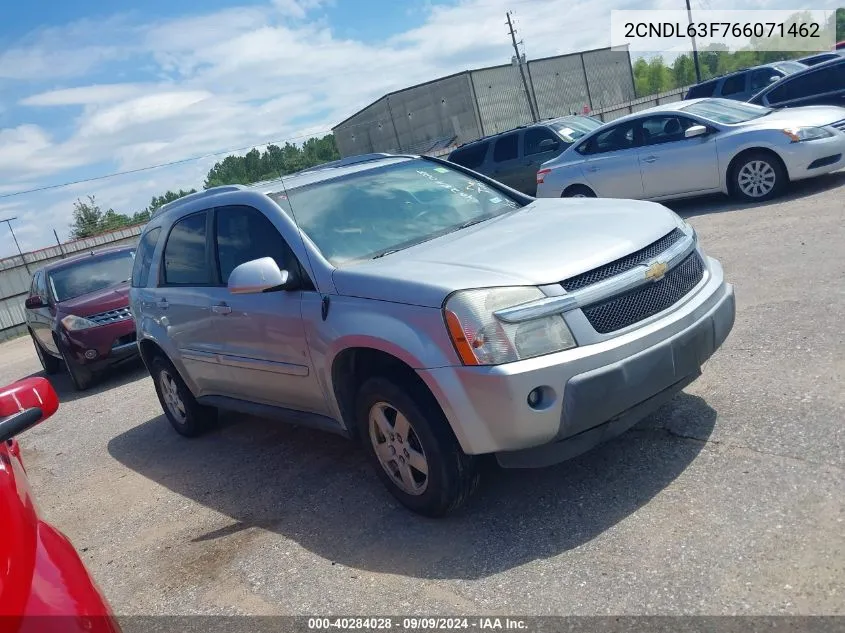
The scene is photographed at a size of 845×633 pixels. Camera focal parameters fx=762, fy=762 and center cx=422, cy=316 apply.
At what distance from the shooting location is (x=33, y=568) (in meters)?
1.82

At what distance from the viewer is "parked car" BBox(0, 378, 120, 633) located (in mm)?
1689

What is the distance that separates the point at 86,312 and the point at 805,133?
362 inches

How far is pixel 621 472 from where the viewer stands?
388 cm

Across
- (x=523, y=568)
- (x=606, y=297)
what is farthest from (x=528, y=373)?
(x=523, y=568)

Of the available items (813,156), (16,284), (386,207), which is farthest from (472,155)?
(16,284)

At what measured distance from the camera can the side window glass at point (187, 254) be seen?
5281 millimetres

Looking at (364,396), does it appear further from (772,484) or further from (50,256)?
(50,256)

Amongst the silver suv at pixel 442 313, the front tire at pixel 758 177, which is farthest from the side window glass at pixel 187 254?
the front tire at pixel 758 177

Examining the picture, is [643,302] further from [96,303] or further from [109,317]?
[96,303]

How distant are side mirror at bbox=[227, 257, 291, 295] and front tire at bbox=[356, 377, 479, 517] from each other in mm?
756

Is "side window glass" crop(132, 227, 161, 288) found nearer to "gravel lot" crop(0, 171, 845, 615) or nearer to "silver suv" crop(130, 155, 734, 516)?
"silver suv" crop(130, 155, 734, 516)

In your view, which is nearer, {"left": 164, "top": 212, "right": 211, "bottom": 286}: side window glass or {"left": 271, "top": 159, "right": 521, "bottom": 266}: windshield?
{"left": 271, "top": 159, "right": 521, "bottom": 266}: windshield

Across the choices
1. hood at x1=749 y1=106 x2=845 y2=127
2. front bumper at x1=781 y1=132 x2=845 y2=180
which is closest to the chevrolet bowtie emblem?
front bumper at x1=781 y1=132 x2=845 y2=180

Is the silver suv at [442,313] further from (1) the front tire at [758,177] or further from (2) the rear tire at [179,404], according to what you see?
(1) the front tire at [758,177]
